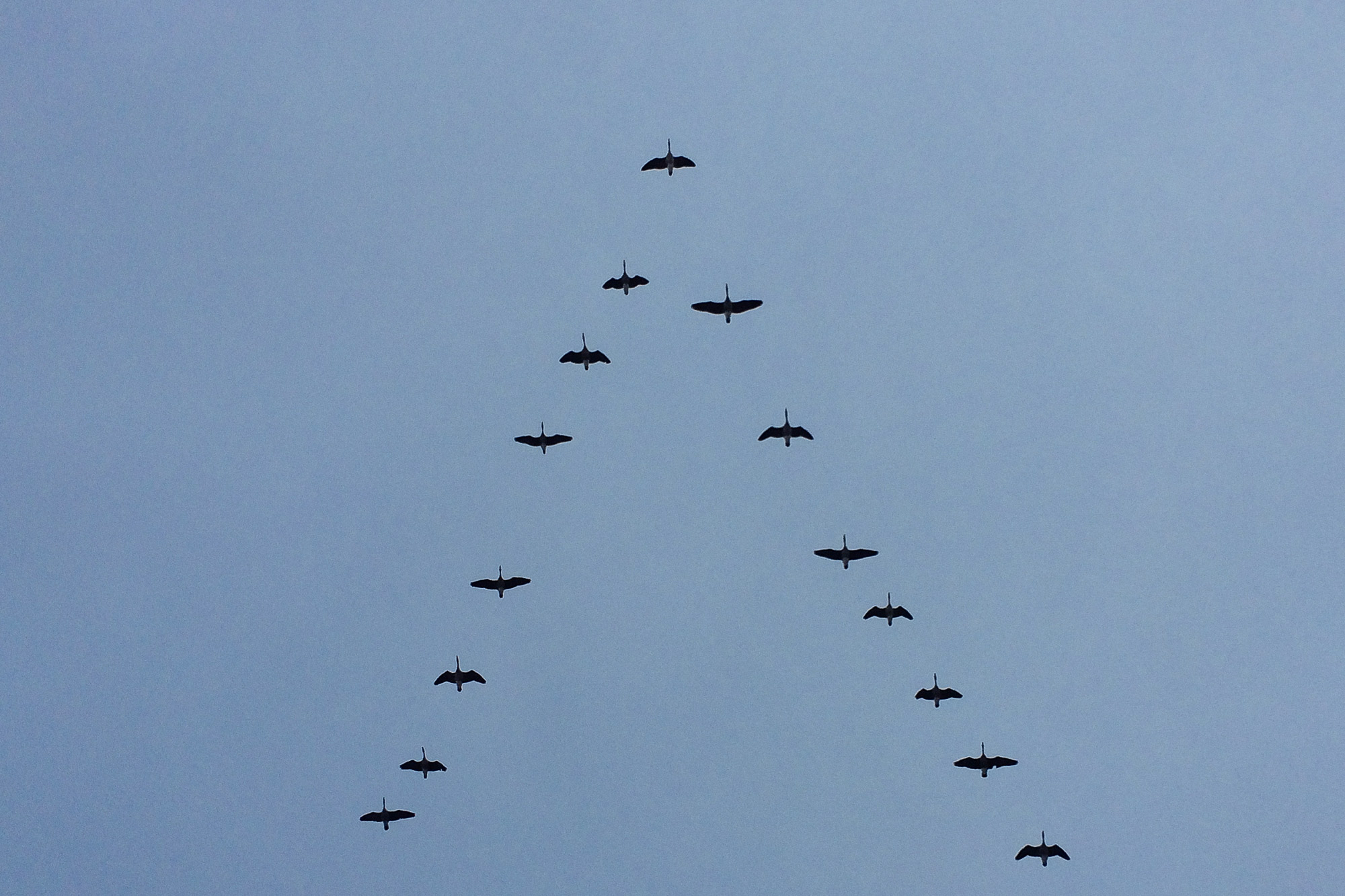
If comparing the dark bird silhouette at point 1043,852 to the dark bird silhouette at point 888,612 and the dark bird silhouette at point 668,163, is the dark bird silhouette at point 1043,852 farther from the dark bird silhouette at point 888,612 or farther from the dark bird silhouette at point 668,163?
the dark bird silhouette at point 668,163

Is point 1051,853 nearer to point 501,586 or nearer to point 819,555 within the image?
point 819,555

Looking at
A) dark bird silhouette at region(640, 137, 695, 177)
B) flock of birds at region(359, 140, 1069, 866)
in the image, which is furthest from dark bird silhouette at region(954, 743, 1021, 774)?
dark bird silhouette at region(640, 137, 695, 177)

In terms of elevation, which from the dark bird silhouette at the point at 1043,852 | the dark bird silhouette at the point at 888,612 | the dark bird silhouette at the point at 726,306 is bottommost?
the dark bird silhouette at the point at 1043,852

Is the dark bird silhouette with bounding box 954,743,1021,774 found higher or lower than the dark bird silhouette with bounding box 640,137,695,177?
lower

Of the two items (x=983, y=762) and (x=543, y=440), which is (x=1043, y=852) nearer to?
(x=983, y=762)

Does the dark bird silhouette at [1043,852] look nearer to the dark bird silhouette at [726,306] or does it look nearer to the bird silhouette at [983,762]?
the bird silhouette at [983,762]

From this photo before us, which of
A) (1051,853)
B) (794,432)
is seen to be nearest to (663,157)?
(794,432)

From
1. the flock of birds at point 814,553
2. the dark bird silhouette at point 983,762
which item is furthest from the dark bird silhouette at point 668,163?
the dark bird silhouette at point 983,762

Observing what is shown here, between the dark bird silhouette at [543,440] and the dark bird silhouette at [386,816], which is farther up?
the dark bird silhouette at [543,440]

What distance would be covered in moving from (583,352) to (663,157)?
17377 millimetres

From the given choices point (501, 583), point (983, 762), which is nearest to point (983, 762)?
point (983, 762)

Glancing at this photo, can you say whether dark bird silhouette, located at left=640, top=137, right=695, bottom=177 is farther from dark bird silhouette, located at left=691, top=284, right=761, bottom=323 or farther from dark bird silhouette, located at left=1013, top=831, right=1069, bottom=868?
dark bird silhouette, located at left=1013, top=831, right=1069, bottom=868

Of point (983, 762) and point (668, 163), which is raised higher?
point (668, 163)

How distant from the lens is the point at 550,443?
116562 mm
